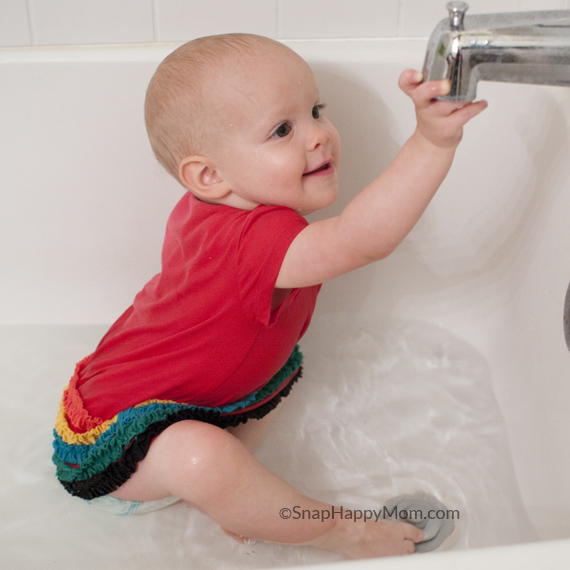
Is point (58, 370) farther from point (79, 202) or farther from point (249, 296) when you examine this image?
point (249, 296)

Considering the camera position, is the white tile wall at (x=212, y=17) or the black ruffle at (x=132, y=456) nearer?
the black ruffle at (x=132, y=456)

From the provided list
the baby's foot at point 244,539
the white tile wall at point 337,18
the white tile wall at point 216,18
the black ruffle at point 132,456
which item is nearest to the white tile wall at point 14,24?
the white tile wall at point 216,18

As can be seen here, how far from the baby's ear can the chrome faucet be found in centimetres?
29

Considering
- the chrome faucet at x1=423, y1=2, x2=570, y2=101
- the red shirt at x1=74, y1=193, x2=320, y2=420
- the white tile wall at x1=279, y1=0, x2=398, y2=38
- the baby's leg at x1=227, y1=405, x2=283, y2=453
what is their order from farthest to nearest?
the white tile wall at x1=279, y1=0, x2=398, y2=38, the baby's leg at x1=227, y1=405, x2=283, y2=453, the red shirt at x1=74, y1=193, x2=320, y2=420, the chrome faucet at x1=423, y1=2, x2=570, y2=101

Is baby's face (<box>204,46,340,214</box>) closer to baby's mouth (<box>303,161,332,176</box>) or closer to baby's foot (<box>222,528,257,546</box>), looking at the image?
baby's mouth (<box>303,161,332,176</box>)

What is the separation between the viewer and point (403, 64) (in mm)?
953

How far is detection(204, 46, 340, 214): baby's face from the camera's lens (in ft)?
2.21

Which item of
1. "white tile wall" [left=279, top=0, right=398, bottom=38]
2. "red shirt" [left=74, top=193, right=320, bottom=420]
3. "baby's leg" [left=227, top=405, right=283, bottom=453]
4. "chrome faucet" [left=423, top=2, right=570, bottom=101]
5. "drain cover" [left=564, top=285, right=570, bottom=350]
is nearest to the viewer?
"chrome faucet" [left=423, top=2, right=570, bottom=101]

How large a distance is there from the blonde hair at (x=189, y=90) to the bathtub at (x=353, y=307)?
0.26 meters

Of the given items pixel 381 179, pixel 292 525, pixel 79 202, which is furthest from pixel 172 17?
pixel 292 525

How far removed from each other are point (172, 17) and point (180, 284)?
1.62 feet

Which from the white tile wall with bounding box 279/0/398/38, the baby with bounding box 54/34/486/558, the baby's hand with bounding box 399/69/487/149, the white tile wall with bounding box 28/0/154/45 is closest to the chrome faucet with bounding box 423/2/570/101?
the baby's hand with bounding box 399/69/487/149

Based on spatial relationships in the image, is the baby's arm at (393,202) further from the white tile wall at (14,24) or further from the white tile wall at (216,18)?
the white tile wall at (14,24)

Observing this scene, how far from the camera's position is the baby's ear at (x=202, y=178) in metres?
0.71
